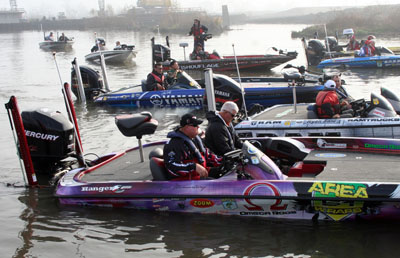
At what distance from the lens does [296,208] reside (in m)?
6.61

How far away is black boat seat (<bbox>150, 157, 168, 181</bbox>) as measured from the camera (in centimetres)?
725

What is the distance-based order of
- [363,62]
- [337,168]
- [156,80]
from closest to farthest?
1. [337,168]
2. [156,80]
3. [363,62]

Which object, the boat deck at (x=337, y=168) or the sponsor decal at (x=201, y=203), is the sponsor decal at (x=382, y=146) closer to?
the boat deck at (x=337, y=168)

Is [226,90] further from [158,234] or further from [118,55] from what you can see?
[118,55]

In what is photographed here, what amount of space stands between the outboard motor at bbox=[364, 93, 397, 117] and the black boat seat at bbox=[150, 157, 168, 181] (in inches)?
183

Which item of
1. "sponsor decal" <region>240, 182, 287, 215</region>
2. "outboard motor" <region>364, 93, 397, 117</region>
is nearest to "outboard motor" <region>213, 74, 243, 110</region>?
"outboard motor" <region>364, 93, 397, 117</region>

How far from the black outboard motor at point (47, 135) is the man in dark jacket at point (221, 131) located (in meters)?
2.59

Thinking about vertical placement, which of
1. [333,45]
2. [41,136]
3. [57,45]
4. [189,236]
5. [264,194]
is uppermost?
[57,45]

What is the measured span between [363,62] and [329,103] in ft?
39.5

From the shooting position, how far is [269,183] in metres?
6.59

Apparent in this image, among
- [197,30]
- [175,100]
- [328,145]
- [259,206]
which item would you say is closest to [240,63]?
[197,30]

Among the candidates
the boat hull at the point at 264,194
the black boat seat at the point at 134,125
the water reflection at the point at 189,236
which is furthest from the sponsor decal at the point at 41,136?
the water reflection at the point at 189,236

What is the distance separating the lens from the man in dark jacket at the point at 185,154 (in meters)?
6.92

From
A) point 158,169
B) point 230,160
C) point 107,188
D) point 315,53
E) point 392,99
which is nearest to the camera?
point 230,160
